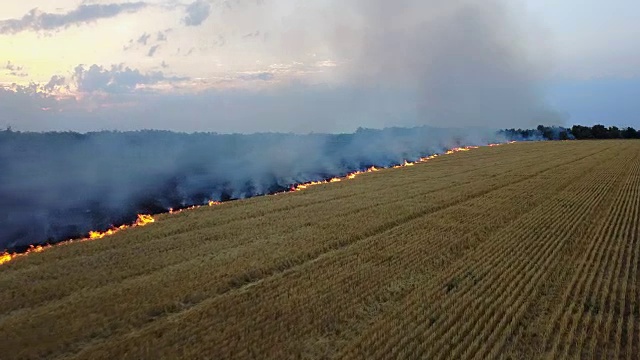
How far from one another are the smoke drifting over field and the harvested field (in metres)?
5.34

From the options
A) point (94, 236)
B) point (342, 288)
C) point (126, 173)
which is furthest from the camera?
point (126, 173)

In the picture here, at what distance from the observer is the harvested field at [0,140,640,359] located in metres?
9.00

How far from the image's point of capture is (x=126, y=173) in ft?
118

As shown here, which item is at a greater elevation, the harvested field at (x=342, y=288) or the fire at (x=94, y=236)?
the fire at (x=94, y=236)

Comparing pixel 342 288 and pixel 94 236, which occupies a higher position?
pixel 94 236

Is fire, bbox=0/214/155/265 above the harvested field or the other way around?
above

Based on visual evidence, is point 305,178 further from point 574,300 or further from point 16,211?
point 574,300

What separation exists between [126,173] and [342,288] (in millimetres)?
29014

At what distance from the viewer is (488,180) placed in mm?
33594

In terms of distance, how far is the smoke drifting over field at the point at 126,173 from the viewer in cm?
2345

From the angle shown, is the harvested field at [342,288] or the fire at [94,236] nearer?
the harvested field at [342,288]

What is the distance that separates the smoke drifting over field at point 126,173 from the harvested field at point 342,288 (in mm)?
5339

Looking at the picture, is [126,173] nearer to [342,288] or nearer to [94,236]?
[94,236]

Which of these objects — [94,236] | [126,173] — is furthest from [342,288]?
[126,173]
